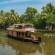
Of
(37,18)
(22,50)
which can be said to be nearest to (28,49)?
(22,50)

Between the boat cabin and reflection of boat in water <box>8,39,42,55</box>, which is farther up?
the boat cabin

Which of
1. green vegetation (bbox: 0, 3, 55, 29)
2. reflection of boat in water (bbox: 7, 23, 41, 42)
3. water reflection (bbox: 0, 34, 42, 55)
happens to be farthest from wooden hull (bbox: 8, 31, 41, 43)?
green vegetation (bbox: 0, 3, 55, 29)

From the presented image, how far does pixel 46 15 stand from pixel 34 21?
371 cm

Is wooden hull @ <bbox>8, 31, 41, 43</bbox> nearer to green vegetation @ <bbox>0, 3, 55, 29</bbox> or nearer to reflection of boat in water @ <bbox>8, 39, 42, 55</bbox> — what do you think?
reflection of boat in water @ <bbox>8, 39, 42, 55</bbox>

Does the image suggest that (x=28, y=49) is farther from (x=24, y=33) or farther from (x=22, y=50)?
(x=24, y=33)

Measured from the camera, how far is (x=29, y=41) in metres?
27.1

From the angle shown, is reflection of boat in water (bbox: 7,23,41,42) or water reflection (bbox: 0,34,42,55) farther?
reflection of boat in water (bbox: 7,23,41,42)

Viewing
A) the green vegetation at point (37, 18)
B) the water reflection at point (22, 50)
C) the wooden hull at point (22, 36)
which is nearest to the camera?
the water reflection at point (22, 50)

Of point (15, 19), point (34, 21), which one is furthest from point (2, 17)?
point (34, 21)

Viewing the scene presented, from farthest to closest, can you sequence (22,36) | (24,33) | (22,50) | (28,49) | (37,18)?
(37,18), (22,36), (24,33), (28,49), (22,50)

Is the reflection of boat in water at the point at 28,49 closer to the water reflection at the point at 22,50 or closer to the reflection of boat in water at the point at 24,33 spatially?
the water reflection at the point at 22,50

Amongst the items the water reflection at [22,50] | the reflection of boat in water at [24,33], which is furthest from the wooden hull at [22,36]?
the water reflection at [22,50]

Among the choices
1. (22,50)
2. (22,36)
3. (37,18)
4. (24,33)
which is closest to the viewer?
(22,50)

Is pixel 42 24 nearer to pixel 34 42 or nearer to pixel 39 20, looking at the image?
pixel 39 20
